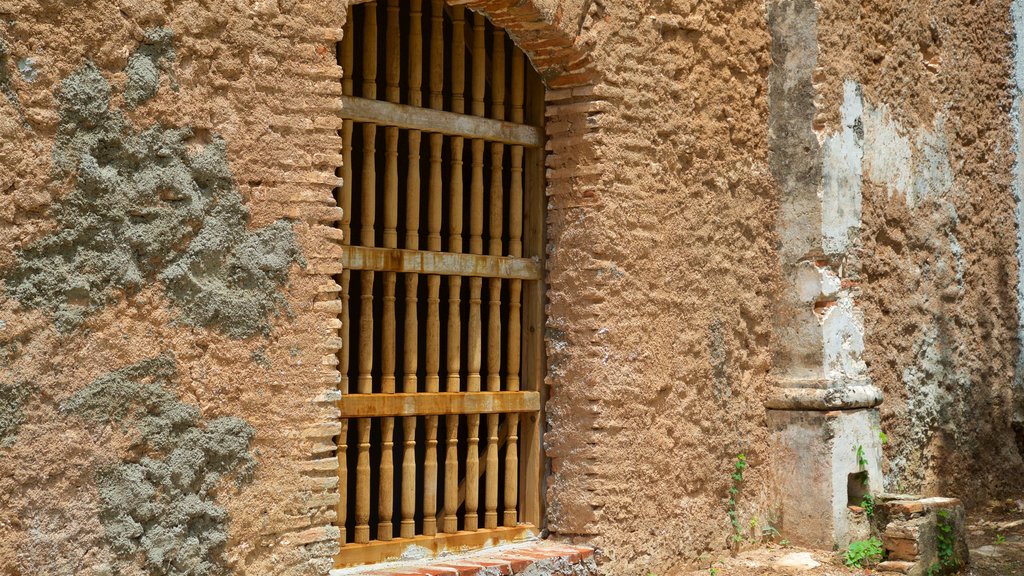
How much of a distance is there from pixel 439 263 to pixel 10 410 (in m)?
2.01

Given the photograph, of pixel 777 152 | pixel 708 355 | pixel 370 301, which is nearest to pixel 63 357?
pixel 370 301

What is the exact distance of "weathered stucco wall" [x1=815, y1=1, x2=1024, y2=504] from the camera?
653 cm

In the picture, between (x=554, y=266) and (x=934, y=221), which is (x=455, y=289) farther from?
(x=934, y=221)

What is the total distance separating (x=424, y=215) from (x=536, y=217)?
882 mm

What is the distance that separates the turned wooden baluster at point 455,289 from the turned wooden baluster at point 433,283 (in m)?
0.07

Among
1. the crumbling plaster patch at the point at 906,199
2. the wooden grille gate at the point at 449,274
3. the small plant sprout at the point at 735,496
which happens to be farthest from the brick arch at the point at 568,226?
the crumbling plaster patch at the point at 906,199

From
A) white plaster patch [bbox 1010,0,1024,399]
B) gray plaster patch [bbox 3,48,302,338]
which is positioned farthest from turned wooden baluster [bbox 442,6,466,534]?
white plaster patch [bbox 1010,0,1024,399]

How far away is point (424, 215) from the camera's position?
240 inches

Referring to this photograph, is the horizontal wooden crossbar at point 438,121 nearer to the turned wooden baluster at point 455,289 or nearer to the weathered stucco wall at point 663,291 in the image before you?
the turned wooden baluster at point 455,289

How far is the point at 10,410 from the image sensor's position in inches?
131

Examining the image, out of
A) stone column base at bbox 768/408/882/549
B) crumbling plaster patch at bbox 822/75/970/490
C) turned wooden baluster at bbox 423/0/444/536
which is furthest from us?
crumbling plaster patch at bbox 822/75/970/490

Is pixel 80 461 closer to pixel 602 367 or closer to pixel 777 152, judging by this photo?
pixel 602 367

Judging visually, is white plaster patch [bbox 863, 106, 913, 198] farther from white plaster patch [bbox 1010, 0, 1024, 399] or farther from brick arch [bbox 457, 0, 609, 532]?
brick arch [bbox 457, 0, 609, 532]

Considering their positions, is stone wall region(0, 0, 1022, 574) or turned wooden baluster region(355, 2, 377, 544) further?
turned wooden baluster region(355, 2, 377, 544)
